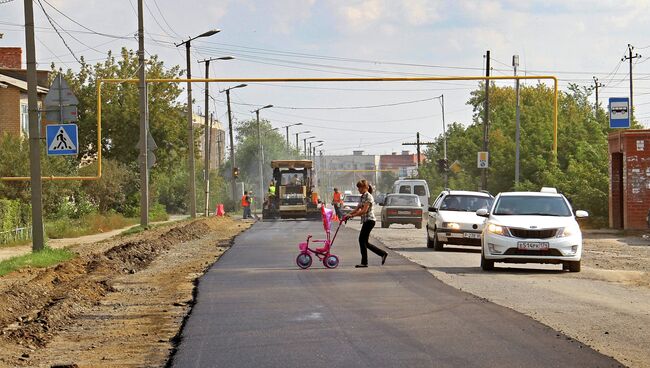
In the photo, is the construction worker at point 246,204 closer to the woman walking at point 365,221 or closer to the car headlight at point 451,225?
the car headlight at point 451,225

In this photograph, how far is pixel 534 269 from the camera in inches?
961

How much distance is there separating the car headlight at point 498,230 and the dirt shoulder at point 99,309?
5422 mm

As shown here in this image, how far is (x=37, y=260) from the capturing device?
2569 centimetres

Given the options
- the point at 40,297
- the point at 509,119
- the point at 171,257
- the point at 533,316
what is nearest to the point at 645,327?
the point at 533,316

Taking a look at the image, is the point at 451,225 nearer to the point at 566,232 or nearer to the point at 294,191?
the point at 566,232

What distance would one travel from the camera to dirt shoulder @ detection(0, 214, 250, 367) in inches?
472

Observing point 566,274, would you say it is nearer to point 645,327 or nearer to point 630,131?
point 645,327

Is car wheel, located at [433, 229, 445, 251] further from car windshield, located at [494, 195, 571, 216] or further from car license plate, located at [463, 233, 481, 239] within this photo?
car windshield, located at [494, 195, 571, 216]

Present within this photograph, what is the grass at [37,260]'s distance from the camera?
24041 mm

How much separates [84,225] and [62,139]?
70.5ft

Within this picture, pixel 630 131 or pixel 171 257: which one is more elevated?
pixel 630 131

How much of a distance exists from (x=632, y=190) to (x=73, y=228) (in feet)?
66.7

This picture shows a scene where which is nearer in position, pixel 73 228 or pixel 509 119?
pixel 73 228

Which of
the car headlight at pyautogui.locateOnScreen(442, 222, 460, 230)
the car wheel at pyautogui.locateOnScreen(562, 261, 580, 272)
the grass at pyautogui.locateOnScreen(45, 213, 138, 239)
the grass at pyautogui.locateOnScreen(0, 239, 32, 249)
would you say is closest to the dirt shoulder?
the car headlight at pyautogui.locateOnScreen(442, 222, 460, 230)
